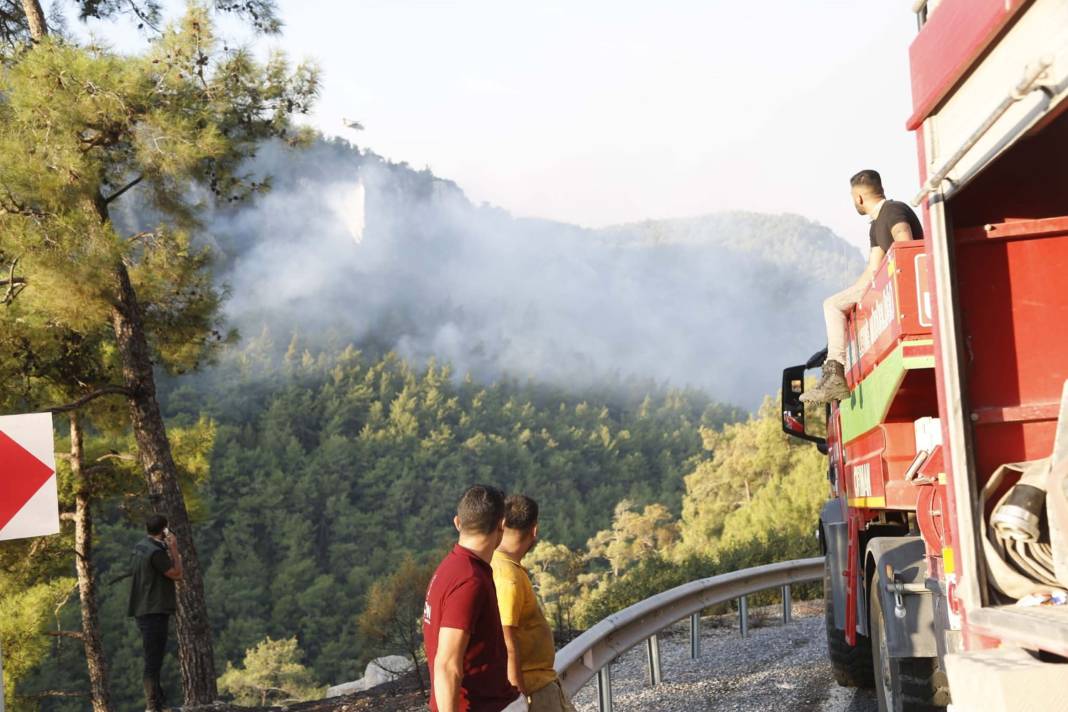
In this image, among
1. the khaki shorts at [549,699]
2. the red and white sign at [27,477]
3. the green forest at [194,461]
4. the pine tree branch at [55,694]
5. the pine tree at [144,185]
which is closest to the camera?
the khaki shorts at [549,699]

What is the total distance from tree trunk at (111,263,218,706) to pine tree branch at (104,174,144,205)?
0.79 metres

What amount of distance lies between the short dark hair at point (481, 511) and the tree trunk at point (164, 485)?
32.7ft

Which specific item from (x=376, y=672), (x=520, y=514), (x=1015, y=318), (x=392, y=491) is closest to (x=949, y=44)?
(x=1015, y=318)

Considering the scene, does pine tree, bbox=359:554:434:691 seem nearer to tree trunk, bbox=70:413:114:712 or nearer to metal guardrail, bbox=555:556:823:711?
tree trunk, bbox=70:413:114:712

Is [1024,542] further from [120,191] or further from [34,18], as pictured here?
[34,18]

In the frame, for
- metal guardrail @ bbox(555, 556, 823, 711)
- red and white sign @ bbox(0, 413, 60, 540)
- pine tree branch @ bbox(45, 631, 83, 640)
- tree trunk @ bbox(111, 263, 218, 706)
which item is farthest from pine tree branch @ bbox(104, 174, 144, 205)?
red and white sign @ bbox(0, 413, 60, 540)

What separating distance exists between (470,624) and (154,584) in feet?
20.9

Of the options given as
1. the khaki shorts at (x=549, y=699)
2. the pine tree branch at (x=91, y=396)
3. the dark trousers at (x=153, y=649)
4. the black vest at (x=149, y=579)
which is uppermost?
the pine tree branch at (x=91, y=396)

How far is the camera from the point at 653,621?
9156 mm

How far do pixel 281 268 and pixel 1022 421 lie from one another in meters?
169

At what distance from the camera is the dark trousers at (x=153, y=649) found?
9648 mm

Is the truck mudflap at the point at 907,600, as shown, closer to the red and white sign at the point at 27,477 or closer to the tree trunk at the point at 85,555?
the red and white sign at the point at 27,477

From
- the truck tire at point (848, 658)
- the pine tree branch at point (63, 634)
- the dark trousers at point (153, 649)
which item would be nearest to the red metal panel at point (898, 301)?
the truck tire at point (848, 658)

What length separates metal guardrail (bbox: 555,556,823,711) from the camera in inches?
264
